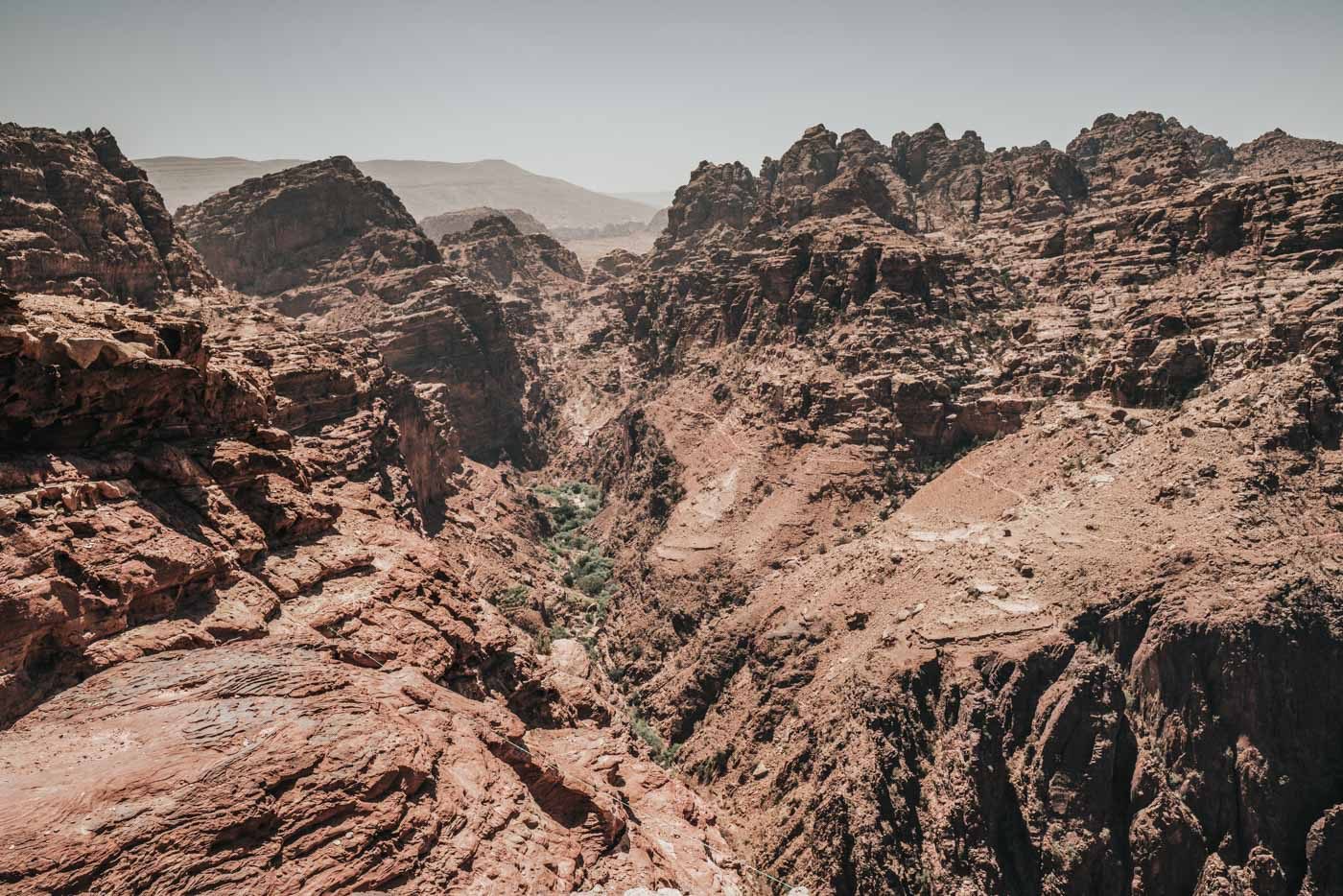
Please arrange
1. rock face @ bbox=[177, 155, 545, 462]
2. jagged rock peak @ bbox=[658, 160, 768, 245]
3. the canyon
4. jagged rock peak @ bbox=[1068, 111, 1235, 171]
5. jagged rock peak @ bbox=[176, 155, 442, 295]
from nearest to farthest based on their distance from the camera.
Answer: the canyon → rock face @ bbox=[177, 155, 545, 462] → jagged rock peak @ bbox=[176, 155, 442, 295] → jagged rock peak @ bbox=[1068, 111, 1235, 171] → jagged rock peak @ bbox=[658, 160, 768, 245]

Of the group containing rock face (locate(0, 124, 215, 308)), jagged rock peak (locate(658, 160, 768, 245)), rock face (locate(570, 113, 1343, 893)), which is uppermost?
jagged rock peak (locate(658, 160, 768, 245))

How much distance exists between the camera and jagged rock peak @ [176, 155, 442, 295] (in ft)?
303

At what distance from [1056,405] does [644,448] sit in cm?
3686

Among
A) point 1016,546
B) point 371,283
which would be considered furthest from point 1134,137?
point 371,283

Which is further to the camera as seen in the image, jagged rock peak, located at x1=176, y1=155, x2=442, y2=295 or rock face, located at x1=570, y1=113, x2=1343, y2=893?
jagged rock peak, located at x1=176, y1=155, x2=442, y2=295

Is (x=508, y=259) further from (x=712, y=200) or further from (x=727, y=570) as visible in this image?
(x=727, y=570)

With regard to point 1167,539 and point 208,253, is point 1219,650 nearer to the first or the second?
point 1167,539

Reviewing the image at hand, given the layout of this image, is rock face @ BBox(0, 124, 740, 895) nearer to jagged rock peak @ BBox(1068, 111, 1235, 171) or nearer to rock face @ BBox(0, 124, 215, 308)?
rock face @ BBox(0, 124, 215, 308)

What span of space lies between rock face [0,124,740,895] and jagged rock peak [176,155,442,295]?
75.1 m

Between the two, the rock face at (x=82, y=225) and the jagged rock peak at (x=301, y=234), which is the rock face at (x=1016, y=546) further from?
the jagged rock peak at (x=301, y=234)

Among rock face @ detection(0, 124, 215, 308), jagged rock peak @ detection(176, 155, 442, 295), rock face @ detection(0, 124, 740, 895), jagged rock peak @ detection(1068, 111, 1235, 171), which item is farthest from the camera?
jagged rock peak @ detection(1068, 111, 1235, 171)

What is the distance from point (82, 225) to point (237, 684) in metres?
50.8

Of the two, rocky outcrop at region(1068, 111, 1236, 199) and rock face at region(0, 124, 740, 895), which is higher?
rocky outcrop at region(1068, 111, 1236, 199)

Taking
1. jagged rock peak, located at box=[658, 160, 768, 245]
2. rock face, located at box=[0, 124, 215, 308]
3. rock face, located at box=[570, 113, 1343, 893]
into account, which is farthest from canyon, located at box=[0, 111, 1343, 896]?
jagged rock peak, located at box=[658, 160, 768, 245]
